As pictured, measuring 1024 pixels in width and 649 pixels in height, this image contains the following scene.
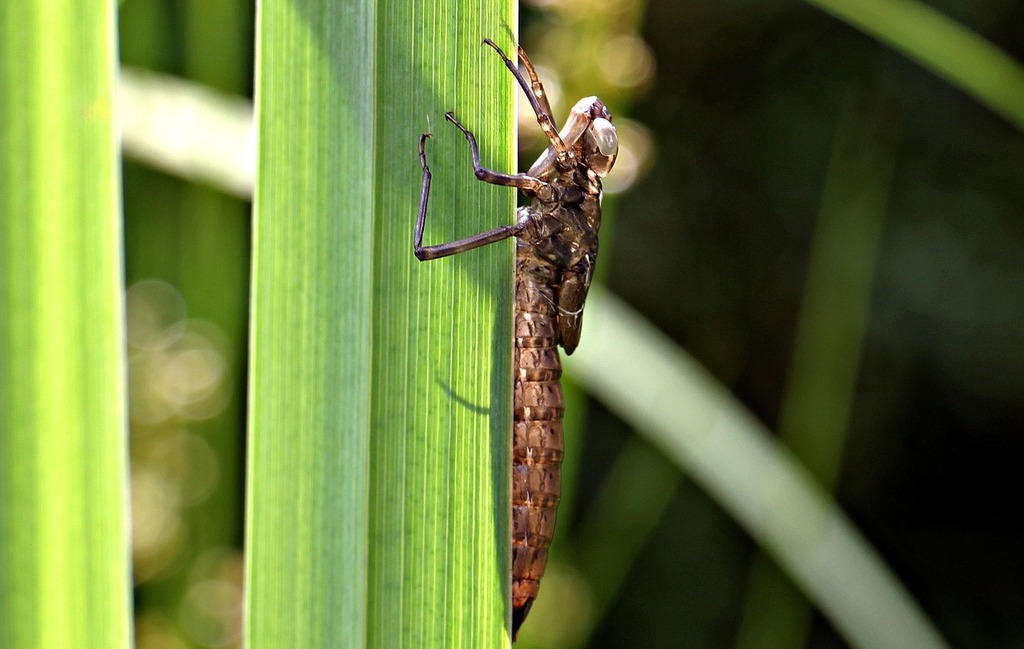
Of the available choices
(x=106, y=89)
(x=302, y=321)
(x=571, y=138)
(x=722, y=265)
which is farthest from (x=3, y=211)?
(x=722, y=265)

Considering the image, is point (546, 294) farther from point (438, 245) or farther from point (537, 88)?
point (438, 245)

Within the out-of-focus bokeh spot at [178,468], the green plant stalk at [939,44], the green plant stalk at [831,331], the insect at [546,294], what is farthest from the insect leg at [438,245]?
the green plant stalk at [831,331]

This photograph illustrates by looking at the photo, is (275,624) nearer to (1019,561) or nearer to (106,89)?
(106,89)

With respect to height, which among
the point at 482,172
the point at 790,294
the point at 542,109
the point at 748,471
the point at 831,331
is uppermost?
the point at 790,294

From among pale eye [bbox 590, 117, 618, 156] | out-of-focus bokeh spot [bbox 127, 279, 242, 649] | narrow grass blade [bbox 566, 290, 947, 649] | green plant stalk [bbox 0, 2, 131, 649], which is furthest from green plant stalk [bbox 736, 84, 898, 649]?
green plant stalk [bbox 0, 2, 131, 649]

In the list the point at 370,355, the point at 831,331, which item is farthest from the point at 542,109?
the point at 831,331

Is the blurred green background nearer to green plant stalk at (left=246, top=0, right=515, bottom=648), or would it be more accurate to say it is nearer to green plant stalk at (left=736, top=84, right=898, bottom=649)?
green plant stalk at (left=736, top=84, right=898, bottom=649)
